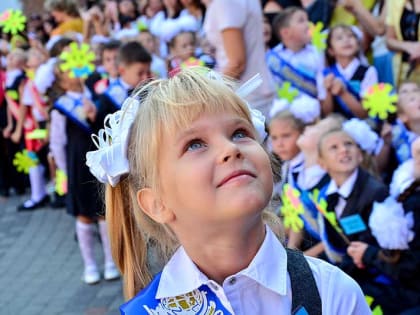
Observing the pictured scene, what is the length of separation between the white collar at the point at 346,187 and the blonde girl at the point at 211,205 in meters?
2.06

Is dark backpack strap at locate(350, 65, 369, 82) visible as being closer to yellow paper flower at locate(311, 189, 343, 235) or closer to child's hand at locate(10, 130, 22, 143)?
yellow paper flower at locate(311, 189, 343, 235)

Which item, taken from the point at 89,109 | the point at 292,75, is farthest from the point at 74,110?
the point at 292,75

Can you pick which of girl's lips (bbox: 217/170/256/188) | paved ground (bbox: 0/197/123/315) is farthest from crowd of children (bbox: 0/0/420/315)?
paved ground (bbox: 0/197/123/315)

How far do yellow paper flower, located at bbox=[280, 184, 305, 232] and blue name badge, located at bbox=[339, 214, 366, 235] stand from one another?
0.39 metres

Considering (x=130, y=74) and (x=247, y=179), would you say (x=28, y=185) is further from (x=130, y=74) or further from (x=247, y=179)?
(x=247, y=179)

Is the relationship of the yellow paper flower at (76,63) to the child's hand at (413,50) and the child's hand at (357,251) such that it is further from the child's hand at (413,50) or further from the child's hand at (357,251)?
the child's hand at (357,251)

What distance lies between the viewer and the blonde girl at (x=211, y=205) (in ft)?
4.69

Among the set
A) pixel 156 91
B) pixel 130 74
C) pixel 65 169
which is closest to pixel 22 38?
pixel 65 169

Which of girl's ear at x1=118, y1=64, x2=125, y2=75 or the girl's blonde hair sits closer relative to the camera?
the girl's blonde hair

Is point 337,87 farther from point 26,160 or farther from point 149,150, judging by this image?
point 26,160

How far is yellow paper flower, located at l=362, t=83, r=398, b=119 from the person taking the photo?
A: 440cm

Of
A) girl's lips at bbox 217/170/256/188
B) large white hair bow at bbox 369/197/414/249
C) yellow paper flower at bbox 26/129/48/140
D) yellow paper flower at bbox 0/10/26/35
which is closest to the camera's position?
girl's lips at bbox 217/170/256/188

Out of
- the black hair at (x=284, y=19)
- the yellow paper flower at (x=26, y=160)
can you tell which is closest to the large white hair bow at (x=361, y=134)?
the black hair at (x=284, y=19)

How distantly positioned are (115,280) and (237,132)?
3.68 m
